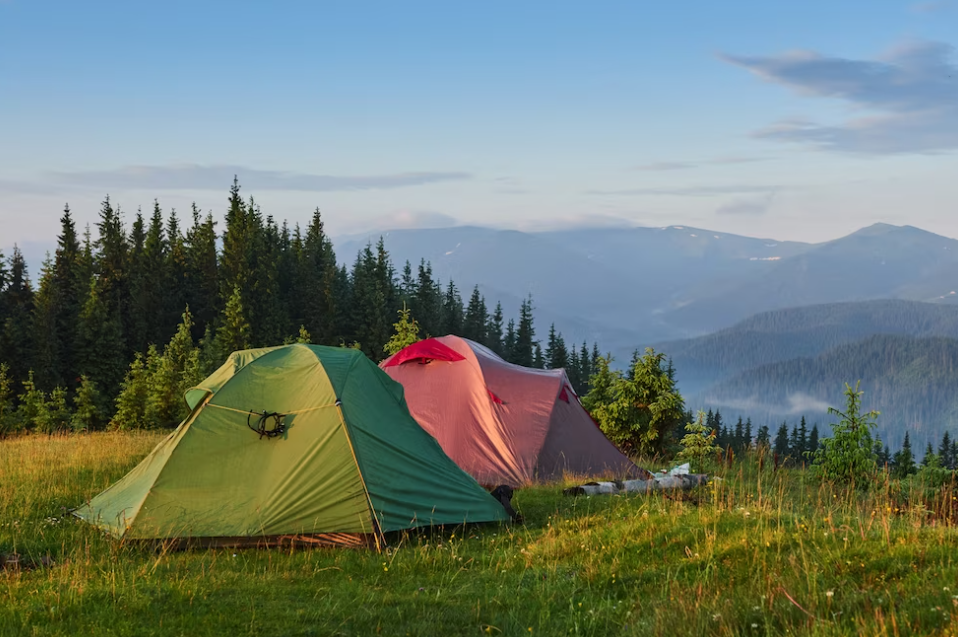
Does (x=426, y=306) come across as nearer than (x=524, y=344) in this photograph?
Yes

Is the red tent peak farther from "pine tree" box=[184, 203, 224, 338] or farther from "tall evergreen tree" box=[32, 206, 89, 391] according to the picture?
"pine tree" box=[184, 203, 224, 338]

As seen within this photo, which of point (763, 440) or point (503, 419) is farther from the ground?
point (503, 419)

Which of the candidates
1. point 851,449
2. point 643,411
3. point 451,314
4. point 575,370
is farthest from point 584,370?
point 851,449

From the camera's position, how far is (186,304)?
267ft

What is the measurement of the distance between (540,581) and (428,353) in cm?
920

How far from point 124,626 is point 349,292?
10097 cm

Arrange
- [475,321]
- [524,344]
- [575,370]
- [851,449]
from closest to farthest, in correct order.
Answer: [851,449] < [575,370] < [524,344] < [475,321]

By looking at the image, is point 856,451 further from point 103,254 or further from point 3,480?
point 103,254

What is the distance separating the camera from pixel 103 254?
89.3 meters

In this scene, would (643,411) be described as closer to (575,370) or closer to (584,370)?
(575,370)

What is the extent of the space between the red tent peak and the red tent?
21 mm

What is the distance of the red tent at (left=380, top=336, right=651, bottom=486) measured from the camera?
47.6ft

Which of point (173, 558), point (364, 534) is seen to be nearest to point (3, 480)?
point (173, 558)

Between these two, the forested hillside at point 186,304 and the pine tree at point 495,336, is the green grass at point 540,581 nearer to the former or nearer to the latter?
the forested hillside at point 186,304
